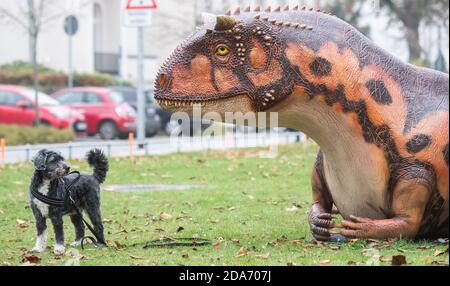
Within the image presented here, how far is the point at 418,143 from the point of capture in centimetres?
873

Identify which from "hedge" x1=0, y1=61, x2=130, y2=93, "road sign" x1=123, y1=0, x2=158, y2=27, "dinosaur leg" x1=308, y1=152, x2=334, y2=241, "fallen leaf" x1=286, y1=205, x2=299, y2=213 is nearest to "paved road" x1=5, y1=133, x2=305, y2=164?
"road sign" x1=123, y1=0, x2=158, y2=27

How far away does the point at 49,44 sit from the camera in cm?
4334

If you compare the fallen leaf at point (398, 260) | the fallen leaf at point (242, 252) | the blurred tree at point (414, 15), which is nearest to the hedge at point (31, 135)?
the fallen leaf at point (242, 252)

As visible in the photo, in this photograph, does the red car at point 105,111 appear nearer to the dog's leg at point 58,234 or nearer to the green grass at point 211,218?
the green grass at point 211,218

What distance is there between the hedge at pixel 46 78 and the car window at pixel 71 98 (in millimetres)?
7386

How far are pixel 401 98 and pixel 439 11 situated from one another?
37.7 metres

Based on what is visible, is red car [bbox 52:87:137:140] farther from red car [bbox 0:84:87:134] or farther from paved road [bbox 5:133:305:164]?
paved road [bbox 5:133:305:164]

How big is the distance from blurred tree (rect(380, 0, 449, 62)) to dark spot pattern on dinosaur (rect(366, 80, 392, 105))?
121 ft

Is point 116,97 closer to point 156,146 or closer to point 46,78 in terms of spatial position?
point 156,146

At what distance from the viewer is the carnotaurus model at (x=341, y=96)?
8758mm

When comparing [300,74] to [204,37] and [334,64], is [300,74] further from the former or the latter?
[204,37]

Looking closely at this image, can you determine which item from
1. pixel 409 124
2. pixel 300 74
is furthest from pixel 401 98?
pixel 300 74

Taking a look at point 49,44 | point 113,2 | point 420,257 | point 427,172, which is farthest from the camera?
point 113,2

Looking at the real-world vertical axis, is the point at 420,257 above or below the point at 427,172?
below
